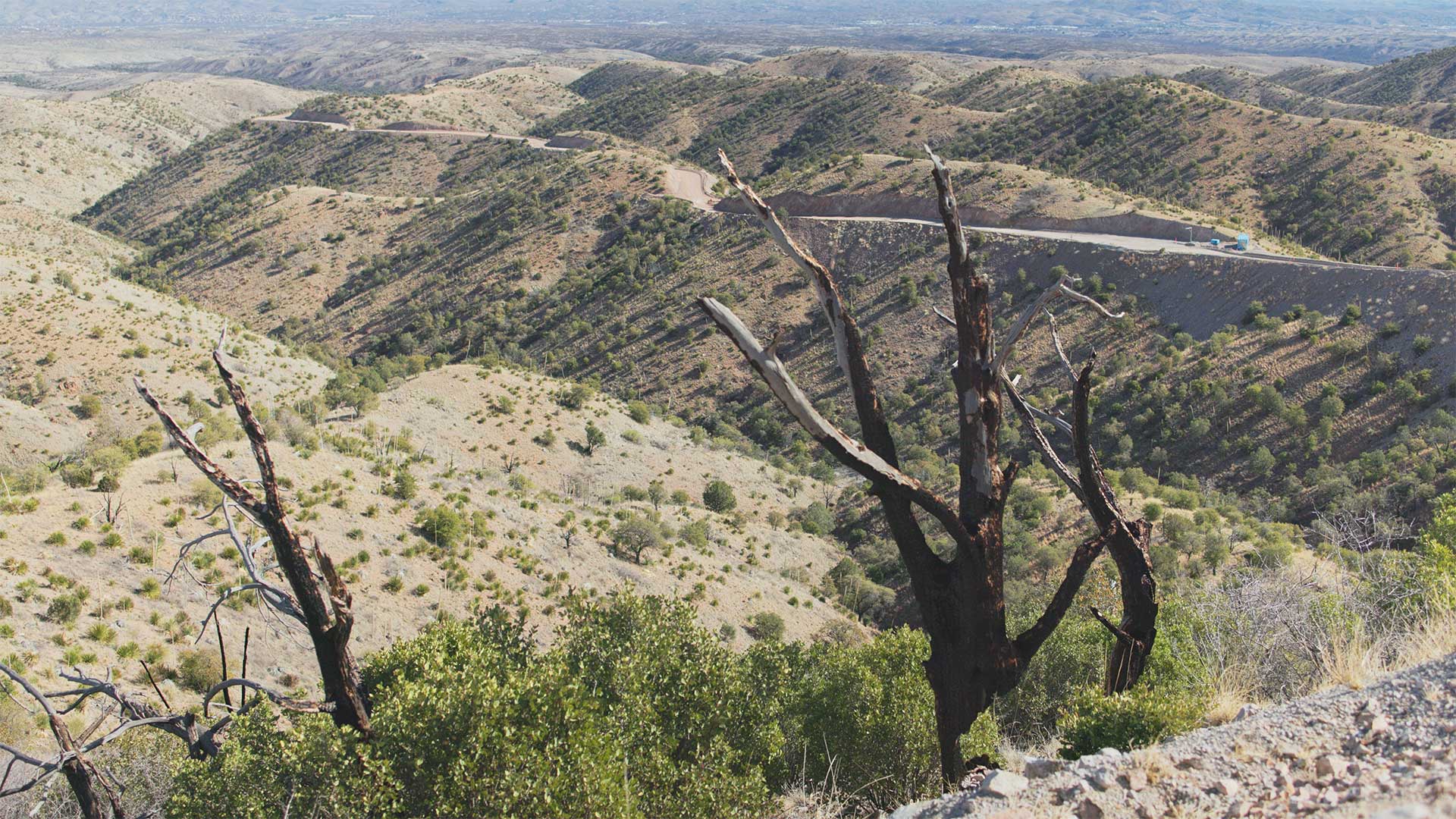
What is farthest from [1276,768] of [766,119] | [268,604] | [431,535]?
[766,119]

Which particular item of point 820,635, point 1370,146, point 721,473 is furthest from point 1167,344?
point 1370,146

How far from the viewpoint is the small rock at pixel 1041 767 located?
19.1 feet

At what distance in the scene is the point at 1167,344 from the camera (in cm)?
3597

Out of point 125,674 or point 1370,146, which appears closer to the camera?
point 125,674

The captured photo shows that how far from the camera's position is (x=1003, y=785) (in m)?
5.48

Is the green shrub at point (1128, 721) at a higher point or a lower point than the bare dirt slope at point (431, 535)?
higher

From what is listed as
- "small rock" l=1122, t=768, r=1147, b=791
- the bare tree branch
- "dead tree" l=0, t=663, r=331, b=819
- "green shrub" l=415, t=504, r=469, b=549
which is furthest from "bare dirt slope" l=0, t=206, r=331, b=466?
"small rock" l=1122, t=768, r=1147, b=791

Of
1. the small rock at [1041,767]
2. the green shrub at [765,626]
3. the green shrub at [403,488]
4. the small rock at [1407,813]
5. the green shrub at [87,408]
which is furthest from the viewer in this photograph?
the green shrub at [87,408]

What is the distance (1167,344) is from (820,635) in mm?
22371

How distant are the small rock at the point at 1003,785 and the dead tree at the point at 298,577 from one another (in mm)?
5405

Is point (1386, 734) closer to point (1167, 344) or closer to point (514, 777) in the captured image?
point (514, 777)

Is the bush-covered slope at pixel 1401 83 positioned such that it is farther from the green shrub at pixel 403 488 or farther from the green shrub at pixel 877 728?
the green shrub at pixel 877 728

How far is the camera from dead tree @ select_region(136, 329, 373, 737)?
720cm

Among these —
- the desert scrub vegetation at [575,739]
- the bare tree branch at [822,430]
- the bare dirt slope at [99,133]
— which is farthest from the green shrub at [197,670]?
the bare dirt slope at [99,133]
